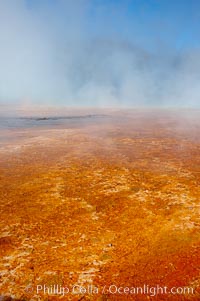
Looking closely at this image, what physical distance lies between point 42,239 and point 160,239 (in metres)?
1.54

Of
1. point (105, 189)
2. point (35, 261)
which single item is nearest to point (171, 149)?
point (105, 189)

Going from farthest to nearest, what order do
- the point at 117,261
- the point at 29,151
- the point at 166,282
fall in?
the point at 29,151, the point at 117,261, the point at 166,282

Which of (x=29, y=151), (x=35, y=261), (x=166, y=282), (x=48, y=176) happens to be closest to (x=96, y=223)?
(x=35, y=261)

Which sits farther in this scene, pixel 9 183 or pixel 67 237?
pixel 9 183

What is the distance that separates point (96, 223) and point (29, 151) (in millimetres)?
5368

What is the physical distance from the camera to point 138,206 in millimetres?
4559

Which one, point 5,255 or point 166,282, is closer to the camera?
point 166,282

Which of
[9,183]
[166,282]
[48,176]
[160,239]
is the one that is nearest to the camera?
[166,282]

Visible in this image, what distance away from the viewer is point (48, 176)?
6.16 metres

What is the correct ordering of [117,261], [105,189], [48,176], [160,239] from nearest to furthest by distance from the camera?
[117,261] → [160,239] → [105,189] → [48,176]

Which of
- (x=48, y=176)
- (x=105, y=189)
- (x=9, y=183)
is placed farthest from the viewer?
(x=48, y=176)

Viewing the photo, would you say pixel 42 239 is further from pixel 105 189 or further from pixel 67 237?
pixel 105 189

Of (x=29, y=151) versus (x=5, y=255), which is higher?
(x=29, y=151)

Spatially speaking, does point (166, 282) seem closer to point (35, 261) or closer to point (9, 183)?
point (35, 261)
